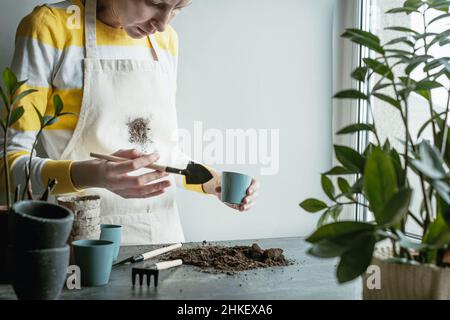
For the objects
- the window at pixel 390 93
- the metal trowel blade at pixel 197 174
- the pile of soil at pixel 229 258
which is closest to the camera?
the pile of soil at pixel 229 258

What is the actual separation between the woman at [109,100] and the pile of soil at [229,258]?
8.3 inches

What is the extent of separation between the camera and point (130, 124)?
183cm

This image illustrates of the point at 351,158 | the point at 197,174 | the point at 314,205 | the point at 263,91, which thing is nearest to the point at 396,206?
the point at 351,158

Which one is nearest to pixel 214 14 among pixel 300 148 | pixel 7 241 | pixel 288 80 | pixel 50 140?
pixel 288 80

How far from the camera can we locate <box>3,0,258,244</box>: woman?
157 cm

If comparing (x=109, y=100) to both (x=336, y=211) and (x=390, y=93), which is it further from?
(x=390, y=93)

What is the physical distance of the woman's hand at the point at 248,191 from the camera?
166cm

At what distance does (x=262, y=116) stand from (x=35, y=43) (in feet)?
2.98

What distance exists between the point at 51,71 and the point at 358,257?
1224 millimetres

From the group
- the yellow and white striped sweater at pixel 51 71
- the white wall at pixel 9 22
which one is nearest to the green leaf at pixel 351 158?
the yellow and white striped sweater at pixel 51 71

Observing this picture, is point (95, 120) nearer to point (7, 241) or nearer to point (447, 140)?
point (7, 241)

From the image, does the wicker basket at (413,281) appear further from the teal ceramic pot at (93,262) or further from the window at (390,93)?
the window at (390,93)

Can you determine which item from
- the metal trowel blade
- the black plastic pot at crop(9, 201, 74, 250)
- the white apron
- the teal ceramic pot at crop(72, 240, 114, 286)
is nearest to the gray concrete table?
the teal ceramic pot at crop(72, 240, 114, 286)

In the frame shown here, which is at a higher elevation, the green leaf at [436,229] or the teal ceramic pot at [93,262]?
the green leaf at [436,229]
